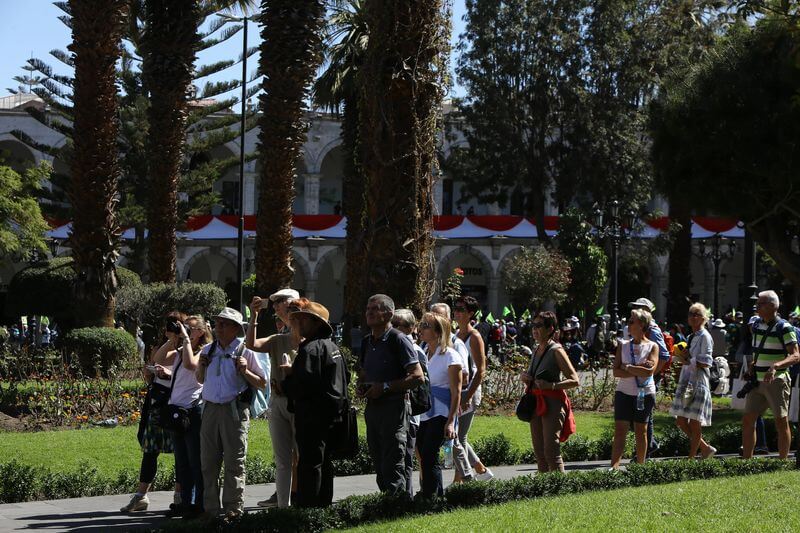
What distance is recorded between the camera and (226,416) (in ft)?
21.2

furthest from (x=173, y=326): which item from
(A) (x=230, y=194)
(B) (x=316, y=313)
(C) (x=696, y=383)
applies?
(A) (x=230, y=194)

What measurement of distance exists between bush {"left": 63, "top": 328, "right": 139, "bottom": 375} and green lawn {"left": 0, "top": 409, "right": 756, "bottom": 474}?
404 centimetres

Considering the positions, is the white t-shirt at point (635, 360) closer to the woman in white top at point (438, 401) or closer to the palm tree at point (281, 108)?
the woman in white top at point (438, 401)

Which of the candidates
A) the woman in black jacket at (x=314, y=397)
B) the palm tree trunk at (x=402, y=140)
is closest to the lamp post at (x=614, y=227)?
the palm tree trunk at (x=402, y=140)

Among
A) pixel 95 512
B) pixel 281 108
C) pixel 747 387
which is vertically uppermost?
pixel 281 108

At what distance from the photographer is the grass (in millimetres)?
5727

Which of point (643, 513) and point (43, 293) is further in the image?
point (43, 293)

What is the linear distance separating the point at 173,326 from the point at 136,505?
1267mm

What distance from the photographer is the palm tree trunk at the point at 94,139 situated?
48.5ft

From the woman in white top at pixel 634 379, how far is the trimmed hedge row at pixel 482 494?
1.40ft

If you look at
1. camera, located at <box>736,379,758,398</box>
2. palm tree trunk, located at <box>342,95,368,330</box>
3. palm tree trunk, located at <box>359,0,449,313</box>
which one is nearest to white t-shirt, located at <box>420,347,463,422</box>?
palm tree trunk, located at <box>359,0,449,313</box>

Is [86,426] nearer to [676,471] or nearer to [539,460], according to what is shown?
[539,460]

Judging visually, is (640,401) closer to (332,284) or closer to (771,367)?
(771,367)

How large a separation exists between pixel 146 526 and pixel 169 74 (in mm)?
12930
